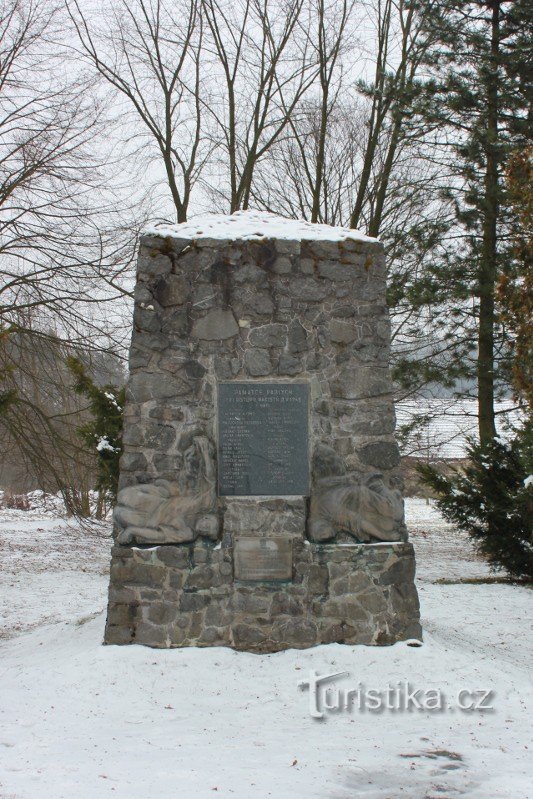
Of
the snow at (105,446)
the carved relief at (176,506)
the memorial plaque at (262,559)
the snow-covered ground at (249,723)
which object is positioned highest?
the snow at (105,446)

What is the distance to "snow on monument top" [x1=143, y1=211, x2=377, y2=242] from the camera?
265 inches

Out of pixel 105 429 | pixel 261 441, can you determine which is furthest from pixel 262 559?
pixel 105 429

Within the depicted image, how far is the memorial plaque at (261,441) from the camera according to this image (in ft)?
21.5

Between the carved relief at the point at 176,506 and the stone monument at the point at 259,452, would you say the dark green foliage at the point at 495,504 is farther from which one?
the carved relief at the point at 176,506

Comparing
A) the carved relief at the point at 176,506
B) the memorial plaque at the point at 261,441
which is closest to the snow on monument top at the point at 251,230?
the memorial plaque at the point at 261,441

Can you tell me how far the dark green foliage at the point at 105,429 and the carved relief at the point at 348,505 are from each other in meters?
3.89

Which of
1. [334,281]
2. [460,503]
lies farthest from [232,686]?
[460,503]

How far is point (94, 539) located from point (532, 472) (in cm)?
1028

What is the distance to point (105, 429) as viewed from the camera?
33.4ft

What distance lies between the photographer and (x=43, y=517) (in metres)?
20.5

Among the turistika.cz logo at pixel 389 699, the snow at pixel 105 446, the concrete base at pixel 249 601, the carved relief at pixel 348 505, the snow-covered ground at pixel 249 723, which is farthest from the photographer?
the snow at pixel 105 446

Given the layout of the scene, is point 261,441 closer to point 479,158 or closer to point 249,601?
point 249,601

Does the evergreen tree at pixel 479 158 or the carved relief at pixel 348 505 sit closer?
the carved relief at pixel 348 505

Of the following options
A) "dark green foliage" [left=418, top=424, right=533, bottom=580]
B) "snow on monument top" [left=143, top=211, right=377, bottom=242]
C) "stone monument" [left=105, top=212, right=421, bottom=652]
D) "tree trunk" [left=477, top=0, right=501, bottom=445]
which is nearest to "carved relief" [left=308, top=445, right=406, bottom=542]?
"stone monument" [left=105, top=212, right=421, bottom=652]
